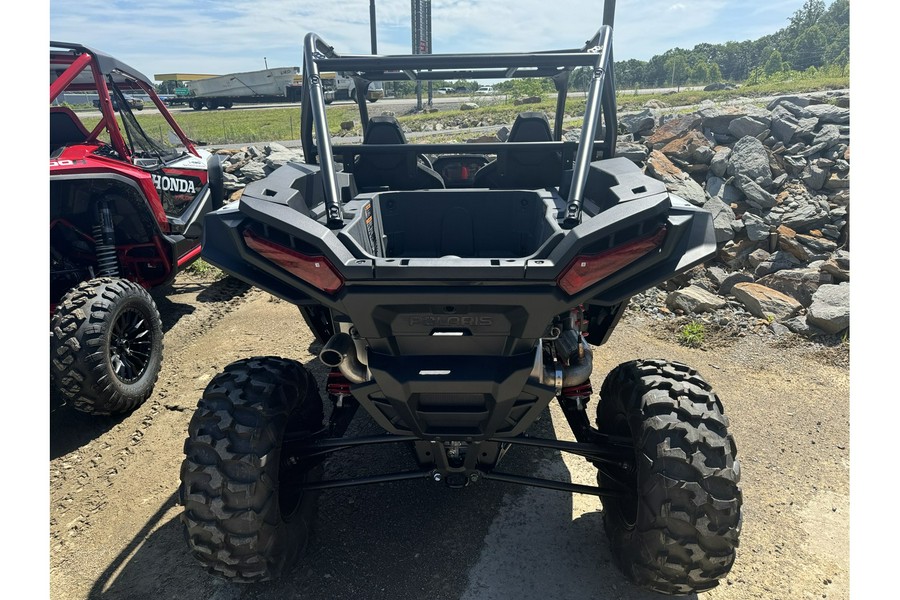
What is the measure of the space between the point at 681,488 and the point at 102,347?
340 cm

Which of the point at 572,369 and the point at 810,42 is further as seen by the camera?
the point at 810,42

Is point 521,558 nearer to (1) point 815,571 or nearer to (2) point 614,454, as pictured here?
(2) point 614,454

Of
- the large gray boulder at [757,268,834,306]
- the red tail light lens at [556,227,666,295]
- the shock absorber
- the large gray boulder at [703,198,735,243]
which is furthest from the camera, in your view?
A: the large gray boulder at [703,198,735,243]

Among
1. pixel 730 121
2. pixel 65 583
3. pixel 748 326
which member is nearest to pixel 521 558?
pixel 65 583

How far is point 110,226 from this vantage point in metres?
4.61

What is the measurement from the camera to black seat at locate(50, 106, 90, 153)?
475 centimetres

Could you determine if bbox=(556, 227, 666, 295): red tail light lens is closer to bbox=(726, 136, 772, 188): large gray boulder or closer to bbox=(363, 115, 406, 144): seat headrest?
bbox=(363, 115, 406, 144): seat headrest

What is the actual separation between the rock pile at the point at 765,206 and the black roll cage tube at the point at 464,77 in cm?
293

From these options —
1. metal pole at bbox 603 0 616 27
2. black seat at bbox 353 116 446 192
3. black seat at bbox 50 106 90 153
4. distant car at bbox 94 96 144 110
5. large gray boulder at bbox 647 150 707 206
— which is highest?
metal pole at bbox 603 0 616 27

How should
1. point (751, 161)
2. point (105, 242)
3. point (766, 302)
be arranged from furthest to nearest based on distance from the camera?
point (751, 161), point (766, 302), point (105, 242)

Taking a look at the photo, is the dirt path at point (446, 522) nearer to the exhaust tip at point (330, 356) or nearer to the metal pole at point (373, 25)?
the exhaust tip at point (330, 356)

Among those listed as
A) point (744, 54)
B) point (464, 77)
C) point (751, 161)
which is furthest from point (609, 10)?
point (744, 54)

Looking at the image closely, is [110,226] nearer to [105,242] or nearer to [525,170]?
[105,242]

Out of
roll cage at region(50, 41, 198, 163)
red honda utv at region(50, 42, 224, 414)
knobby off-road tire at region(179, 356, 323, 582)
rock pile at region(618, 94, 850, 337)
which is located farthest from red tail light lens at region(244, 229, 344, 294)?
rock pile at region(618, 94, 850, 337)
